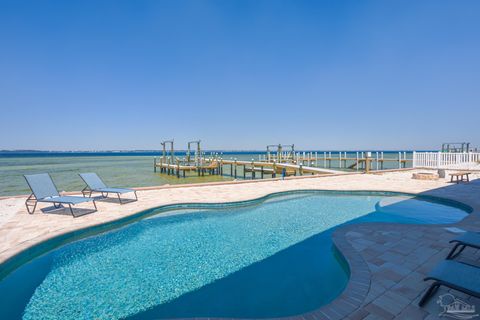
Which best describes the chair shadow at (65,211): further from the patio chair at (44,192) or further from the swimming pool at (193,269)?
the swimming pool at (193,269)

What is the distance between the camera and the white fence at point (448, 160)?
43.8 ft

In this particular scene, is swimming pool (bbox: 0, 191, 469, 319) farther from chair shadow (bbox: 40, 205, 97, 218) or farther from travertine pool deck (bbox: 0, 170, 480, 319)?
chair shadow (bbox: 40, 205, 97, 218)

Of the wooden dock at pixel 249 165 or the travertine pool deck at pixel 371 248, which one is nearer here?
the travertine pool deck at pixel 371 248

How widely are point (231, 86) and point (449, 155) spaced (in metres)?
17.3

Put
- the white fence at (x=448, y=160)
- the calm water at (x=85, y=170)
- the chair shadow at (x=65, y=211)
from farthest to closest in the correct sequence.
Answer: the calm water at (x=85, y=170), the white fence at (x=448, y=160), the chair shadow at (x=65, y=211)

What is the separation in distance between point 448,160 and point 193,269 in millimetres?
17153

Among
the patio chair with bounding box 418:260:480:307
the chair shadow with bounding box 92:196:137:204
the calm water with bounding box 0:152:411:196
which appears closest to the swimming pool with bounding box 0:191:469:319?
the patio chair with bounding box 418:260:480:307

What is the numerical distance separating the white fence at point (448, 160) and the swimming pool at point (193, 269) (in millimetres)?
10435

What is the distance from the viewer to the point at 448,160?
1385 cm

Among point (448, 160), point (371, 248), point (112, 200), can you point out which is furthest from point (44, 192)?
point (448, 160)

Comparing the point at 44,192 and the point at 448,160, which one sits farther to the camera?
the point at 448,160

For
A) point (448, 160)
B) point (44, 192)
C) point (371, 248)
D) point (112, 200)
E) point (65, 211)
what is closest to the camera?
point (371, 248)

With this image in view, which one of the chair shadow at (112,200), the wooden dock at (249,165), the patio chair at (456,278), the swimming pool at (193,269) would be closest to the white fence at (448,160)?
the wooden dock at (249,165)

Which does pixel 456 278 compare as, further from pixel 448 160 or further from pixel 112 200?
pixel 448 160
